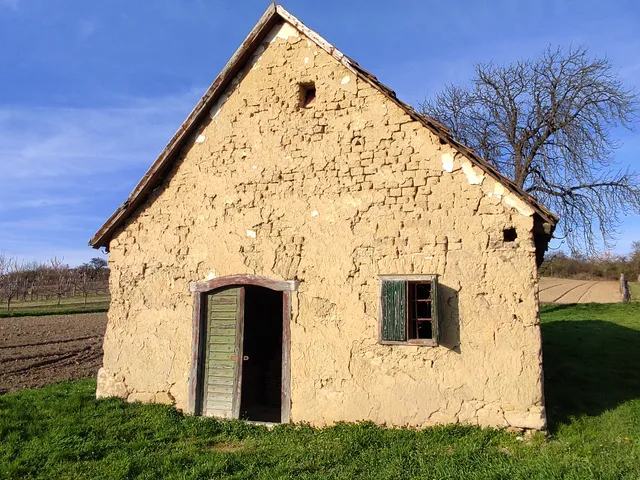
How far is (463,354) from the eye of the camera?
615cm

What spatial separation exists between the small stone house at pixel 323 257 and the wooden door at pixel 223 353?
23 mm

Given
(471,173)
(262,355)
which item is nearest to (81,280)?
(262,355)

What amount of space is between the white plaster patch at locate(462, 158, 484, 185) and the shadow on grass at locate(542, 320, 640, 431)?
11.1 ft

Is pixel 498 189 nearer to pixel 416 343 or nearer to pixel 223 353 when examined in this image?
pixel 416 343

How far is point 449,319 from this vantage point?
628cm

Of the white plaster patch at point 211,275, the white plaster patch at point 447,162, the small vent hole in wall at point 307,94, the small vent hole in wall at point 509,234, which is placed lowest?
the white plaster patch at point 211,275

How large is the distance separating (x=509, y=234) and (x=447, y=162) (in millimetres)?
1292

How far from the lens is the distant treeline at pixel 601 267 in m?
42.5

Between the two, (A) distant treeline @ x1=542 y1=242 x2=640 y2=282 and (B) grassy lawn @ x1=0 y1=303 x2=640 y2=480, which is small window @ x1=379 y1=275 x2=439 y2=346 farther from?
(A) distant treeline @ x1=542 y1=242 x2=640 y2=282

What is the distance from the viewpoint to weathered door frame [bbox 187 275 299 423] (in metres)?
6.91

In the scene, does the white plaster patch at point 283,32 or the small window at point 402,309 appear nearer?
the small window at point 402,309

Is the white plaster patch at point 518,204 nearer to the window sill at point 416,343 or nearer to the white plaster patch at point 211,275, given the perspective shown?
the window sill at point 416,343

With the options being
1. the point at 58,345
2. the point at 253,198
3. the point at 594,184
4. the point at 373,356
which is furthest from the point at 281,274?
the point at 594,184

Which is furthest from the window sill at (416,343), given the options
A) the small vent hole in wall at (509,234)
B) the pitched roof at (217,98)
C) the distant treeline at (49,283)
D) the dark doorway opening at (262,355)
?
the distant treeline at (49,283)
